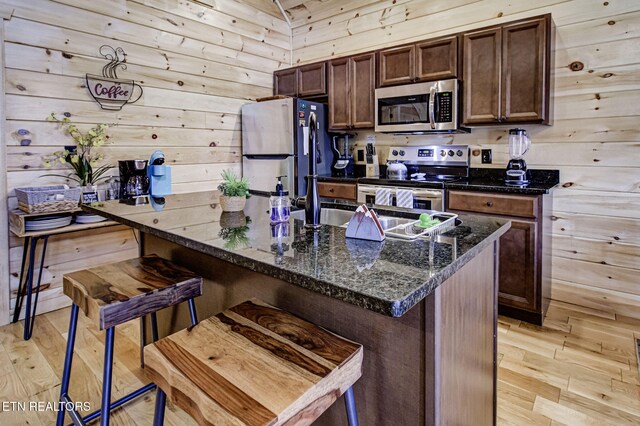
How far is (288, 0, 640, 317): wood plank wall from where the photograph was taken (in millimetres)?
2717

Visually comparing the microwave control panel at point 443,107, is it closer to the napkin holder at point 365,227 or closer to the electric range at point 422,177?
the electric range at point 422,177

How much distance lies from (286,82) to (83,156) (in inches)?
88.6

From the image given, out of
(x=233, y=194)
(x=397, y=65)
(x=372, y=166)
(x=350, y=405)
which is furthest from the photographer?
(x=372, y=166)

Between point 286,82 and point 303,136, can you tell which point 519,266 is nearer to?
point 303,136

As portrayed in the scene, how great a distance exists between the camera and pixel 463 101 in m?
3.11

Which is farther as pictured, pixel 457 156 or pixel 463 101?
pixel 457 156

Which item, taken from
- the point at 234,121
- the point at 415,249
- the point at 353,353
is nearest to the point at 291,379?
the point at 353,353

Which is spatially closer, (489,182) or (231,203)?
(231,203)

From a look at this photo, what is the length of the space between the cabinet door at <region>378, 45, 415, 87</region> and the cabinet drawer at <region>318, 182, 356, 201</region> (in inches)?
38.3

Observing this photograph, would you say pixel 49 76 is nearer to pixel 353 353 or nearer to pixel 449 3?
pixel 353 353

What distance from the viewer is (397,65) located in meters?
3.47

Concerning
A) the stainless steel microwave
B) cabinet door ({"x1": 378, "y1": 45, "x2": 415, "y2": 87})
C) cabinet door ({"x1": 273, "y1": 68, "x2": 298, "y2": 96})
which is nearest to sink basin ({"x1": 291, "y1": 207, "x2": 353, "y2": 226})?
the stainless steel microwave

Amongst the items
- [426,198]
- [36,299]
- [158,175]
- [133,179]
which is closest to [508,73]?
[426,198]

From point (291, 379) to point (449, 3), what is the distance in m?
3.62
